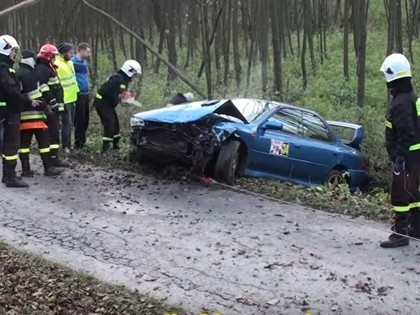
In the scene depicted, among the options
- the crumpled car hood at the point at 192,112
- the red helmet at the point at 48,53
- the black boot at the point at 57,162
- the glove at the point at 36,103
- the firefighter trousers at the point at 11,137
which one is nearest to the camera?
the firefighter trousers at the point at 11,137

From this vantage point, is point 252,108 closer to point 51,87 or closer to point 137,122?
point 137,122

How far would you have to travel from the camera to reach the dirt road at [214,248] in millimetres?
5660

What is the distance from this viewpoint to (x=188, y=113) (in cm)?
958

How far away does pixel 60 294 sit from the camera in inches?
219

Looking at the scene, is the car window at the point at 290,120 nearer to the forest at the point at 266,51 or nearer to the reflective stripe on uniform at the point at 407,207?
the forest at the point at 266,51

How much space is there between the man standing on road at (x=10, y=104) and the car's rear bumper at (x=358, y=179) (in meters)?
5.87

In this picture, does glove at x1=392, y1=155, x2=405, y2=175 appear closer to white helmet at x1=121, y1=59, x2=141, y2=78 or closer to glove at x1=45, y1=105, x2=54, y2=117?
glove at x1=45, y1=105, x2=54, y2=117

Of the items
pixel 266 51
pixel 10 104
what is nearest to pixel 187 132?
pixel 10 104

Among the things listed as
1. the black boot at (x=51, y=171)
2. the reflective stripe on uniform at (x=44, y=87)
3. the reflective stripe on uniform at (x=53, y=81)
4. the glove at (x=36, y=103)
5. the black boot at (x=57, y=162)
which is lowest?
the black boot at (x=51, y=171)

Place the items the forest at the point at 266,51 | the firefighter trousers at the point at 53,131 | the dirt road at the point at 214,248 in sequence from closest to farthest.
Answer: the dirt road at the point at 214,248, the firefighter trousers at the point at 53,131, the forest at the point at 266,51

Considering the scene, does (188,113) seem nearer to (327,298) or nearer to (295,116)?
(295,116)

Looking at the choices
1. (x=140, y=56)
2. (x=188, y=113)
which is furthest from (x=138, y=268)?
(x=140, y=56)

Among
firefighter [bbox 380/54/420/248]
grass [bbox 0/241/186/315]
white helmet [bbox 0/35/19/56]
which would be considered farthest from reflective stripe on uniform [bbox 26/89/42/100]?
firefighter [bbox 380/54/420/248]

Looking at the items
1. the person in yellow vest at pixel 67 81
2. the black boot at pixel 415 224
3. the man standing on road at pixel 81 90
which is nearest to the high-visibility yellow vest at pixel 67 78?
the person in yellow vest at pixel 67 81
